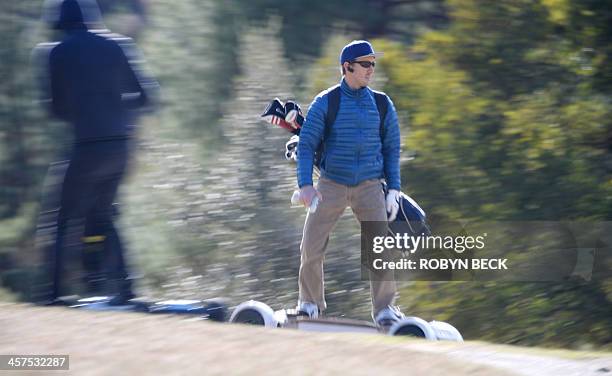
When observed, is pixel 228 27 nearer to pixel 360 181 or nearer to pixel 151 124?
pixel 151 124

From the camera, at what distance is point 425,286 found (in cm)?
1079

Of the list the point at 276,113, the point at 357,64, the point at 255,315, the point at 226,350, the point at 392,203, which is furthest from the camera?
the point at 255,315

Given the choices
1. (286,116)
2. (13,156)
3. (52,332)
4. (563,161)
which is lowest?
(13,156)

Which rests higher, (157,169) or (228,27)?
(228,27)

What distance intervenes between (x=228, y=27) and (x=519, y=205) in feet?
25.9

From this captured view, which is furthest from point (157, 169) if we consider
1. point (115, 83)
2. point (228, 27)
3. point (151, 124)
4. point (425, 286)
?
point (115, 83)

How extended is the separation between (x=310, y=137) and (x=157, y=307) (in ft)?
4.87

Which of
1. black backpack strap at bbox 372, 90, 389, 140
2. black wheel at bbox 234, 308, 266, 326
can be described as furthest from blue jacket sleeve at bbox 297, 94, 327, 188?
black wheel at bbox 234, 308, 266, 326

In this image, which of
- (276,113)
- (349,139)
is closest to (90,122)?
(276,113)

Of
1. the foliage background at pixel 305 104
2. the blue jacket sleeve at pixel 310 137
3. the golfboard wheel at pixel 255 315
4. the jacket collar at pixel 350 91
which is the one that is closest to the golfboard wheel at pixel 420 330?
the golfboard wheel at pixel 255 315

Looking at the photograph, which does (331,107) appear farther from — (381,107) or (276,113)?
(276,113)

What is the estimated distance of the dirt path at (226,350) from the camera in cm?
499

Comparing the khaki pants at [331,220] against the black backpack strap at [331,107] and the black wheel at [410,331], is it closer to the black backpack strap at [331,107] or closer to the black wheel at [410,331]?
the black wheel at [410,331]

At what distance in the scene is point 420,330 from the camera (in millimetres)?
6914
